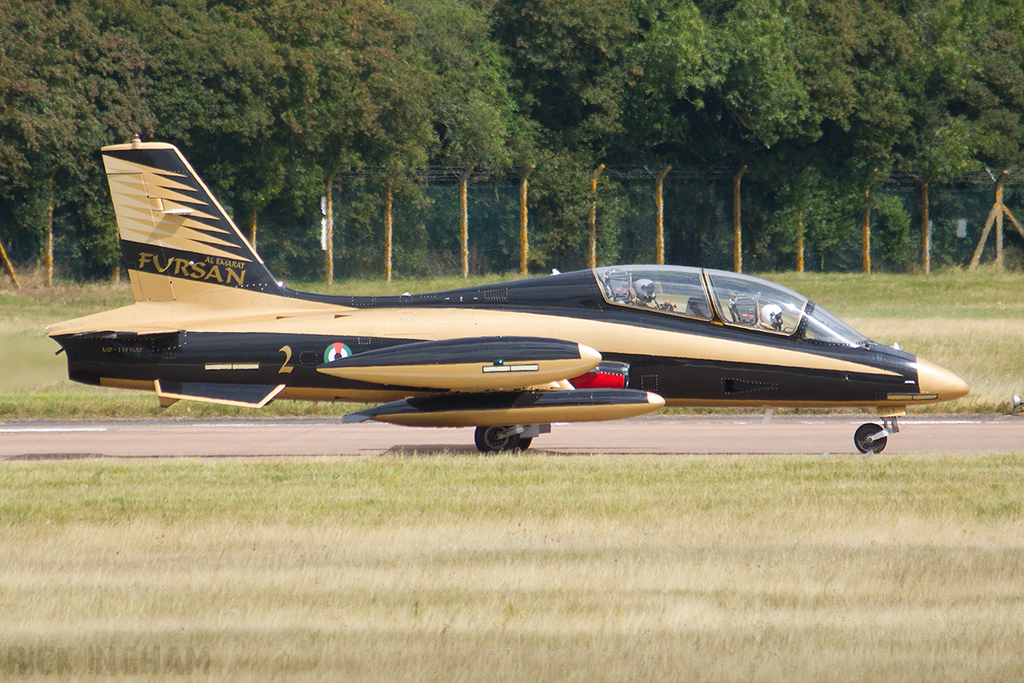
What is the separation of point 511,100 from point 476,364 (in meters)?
37.1

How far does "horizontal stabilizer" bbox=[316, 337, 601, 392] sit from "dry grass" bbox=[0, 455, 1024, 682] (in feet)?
5.17

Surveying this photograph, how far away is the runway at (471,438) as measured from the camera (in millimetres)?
14969

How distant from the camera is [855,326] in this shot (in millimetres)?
29438

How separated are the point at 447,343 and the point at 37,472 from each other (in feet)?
16.3

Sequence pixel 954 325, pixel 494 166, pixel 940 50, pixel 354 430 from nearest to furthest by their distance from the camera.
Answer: pixel 354 430, pixel 954 325, pixel 494 166, pixel 940 50

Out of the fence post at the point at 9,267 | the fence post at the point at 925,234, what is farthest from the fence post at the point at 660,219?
the fence post at the point at 9,267

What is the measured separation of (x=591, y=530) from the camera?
30.6 feet

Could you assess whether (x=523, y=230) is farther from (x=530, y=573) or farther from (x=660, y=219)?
(x=530, y=573)

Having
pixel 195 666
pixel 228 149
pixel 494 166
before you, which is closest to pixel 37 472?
pixel 195 666

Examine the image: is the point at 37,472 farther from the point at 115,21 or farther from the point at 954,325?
the point at 115,21

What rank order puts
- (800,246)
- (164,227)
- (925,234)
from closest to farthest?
(164,227) → (800,246) → (925,234)

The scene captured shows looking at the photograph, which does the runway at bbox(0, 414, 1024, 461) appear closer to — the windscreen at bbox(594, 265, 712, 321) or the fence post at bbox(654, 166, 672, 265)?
the windscreen at bbox(594, 265, 712, 321)

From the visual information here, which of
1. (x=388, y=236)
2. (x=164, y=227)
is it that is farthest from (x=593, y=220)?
(x=164, y=227)

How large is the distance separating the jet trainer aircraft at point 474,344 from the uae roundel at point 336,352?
15 mm
